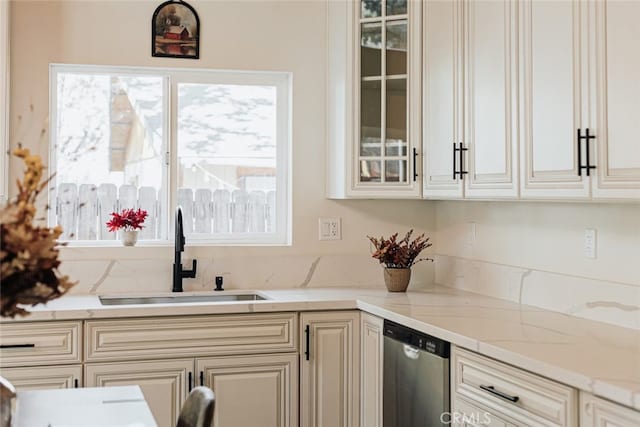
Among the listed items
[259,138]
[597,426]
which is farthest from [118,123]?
[597,426]

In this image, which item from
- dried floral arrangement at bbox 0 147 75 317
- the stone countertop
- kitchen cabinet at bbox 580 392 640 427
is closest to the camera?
dried floral arrangement at bbox 0 147 75 317

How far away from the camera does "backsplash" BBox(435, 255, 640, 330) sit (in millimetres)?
2557

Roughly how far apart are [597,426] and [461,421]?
2.22 ft

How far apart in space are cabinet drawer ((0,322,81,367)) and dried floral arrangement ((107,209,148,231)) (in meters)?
0.59

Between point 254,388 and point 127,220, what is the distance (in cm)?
95

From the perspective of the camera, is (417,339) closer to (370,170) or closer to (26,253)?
(370,170)

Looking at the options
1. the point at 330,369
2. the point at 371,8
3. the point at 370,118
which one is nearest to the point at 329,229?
the point at 370,118

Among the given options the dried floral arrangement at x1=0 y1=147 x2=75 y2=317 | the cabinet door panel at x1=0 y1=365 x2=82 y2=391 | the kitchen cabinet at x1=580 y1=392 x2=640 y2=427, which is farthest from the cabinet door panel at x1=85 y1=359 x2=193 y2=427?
the dried floral arrangement at x1=0 y1=147 x2=75 y2=317

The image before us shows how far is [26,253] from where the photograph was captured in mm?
1187

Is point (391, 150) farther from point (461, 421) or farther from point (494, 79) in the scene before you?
point (461, 421)

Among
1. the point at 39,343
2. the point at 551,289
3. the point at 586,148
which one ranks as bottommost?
the point at 39,343

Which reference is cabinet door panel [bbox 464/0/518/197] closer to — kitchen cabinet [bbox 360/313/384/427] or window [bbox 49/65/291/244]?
kitchen cabinet [bbox 360/313/384/427]

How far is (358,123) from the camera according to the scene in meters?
3.51

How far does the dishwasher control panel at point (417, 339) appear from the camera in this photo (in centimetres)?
250
